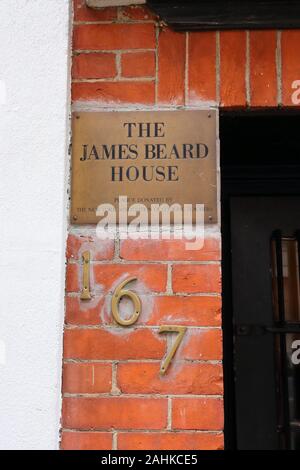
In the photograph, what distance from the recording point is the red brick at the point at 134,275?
162 centimetres

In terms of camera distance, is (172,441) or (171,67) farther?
(171,67)

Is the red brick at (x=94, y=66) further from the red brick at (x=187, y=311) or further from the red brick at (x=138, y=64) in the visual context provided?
the red brick at (x=187, y=311)

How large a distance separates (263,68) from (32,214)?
768 millimetres

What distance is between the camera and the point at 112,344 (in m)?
1.59

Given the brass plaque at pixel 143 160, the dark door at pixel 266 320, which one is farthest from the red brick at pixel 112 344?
the dark door at pixel 266 320

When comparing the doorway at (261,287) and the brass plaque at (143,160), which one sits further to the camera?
the doorway at (261,287)

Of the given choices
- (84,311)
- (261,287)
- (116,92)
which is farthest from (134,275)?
(261,287)

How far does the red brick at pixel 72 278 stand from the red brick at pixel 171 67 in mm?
532

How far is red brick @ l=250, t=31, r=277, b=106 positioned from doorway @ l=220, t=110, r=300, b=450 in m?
0.25

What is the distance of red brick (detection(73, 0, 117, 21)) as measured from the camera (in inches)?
68.5

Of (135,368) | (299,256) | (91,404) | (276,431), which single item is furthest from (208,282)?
(276,431)

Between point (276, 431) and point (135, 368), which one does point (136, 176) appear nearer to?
point (135, 368)

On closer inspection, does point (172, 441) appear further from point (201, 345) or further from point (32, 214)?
point (32, 214)

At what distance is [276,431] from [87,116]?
4.00 feet
